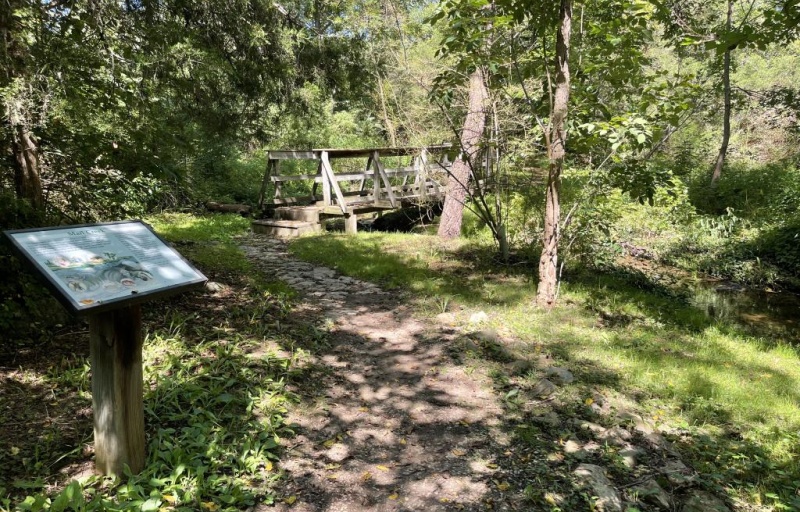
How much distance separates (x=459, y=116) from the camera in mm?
10250

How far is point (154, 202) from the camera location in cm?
1254

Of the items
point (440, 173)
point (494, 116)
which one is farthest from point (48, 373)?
point (440, 173)

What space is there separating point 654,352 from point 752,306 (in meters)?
5.45

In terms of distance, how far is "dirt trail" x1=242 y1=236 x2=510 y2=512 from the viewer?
2.97 m

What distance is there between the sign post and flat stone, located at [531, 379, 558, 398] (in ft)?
8.88

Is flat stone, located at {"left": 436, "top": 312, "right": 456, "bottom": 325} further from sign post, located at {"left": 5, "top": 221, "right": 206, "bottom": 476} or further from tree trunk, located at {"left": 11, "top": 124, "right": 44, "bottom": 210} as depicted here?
tree trunk, located at {"left": 11, "top": 124, "right": 44, "bottom": 210}

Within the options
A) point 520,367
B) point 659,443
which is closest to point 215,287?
point 520,367

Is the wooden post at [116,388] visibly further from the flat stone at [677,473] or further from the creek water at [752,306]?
the creek water at [752,306]

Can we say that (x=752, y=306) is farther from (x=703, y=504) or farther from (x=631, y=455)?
(x=703, y=504)

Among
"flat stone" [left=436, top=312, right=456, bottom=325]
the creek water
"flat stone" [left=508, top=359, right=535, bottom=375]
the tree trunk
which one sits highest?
the tree trunk

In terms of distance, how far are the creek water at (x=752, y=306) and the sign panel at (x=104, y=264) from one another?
7.96m

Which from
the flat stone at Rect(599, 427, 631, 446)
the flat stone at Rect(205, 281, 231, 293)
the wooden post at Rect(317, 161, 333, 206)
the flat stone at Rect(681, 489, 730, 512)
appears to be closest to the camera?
the flat stone at Rect(681, 489, 730, 512)

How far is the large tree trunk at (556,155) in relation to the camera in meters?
5.81

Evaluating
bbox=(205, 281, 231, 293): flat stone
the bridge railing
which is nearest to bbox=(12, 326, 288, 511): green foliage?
bbox=(205, 281, 231, 293): flat stone
